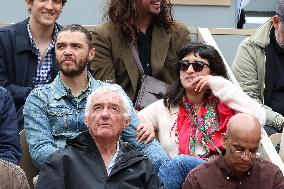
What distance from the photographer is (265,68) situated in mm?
6590

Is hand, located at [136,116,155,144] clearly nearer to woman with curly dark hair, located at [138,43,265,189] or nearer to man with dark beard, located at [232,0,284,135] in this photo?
woman with curly dark hair, located at [138,43,265,189]

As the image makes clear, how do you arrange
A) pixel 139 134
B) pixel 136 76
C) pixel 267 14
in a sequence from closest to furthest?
pixel 139 134
pixel 136 76
pixel 267 14

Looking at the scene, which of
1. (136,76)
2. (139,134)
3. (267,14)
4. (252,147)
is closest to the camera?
(252,147)

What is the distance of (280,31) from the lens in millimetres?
6434

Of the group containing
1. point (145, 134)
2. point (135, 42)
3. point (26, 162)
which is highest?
point (135, 42)

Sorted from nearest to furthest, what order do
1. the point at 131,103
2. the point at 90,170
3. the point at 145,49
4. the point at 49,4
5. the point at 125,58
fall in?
the point at 90,170 < the point at 131,103 < the point at 49,4 < the point at 125,58 < the point at 145,49

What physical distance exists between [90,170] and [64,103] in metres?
0.87

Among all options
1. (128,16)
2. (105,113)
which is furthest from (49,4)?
(105,113)

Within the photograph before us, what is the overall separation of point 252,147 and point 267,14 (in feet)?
16.1

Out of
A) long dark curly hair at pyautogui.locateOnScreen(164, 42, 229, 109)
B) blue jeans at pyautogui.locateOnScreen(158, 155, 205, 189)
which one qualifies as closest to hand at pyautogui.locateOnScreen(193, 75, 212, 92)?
long dark curly hair at pyautogui.locateOnScreen(164, 42, 229, 109)

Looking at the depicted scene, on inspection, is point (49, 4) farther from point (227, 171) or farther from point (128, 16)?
point (227, 171)

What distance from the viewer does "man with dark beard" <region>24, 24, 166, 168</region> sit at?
5285 millimetres

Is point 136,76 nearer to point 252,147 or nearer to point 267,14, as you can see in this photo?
point 252,147

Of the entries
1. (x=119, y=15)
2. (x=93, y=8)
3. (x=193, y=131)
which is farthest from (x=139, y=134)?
(x=93, y=8)
